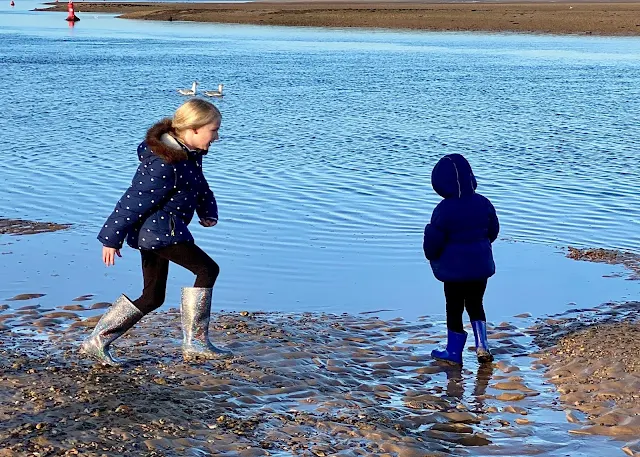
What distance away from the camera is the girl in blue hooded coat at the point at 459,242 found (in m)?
5.80

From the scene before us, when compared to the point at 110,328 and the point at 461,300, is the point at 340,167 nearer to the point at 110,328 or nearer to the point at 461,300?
the point at 461,300

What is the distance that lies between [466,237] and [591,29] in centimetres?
4398

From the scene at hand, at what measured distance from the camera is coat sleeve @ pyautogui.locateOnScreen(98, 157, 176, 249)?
5.20m

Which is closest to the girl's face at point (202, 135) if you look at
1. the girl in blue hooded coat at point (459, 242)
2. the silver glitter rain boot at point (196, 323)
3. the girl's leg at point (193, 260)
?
the girl's leg at point (193, 260)

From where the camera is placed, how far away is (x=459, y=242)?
586cm

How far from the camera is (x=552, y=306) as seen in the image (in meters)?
7.33

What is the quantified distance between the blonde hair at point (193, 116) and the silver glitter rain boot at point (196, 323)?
34.5 inches

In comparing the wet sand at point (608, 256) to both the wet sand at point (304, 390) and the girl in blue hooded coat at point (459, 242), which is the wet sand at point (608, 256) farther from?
the girl in blue hooded coat at point (459, 242)

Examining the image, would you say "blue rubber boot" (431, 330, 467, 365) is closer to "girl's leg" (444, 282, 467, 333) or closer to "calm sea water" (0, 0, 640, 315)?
"girl's leg" (444, 282, 467, 333)

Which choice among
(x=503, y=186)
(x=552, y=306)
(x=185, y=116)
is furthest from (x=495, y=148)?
(x=185, y=116)

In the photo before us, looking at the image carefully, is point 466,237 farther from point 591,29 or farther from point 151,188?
point 591,29

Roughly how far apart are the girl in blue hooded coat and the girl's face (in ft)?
4.28

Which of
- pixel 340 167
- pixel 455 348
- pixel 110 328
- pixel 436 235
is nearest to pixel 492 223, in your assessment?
pixel 436 235

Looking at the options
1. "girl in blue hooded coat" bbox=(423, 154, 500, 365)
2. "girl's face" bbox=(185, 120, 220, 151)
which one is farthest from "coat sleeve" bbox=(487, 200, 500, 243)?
"girl's face" bbox=(185, 120, 220, 151)
